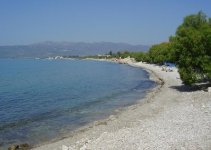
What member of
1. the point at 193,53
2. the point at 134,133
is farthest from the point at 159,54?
the point at 134,133

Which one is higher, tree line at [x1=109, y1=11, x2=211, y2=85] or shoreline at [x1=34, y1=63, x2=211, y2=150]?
tree line at [x1=109, y1=11, x2=211, y2=85]

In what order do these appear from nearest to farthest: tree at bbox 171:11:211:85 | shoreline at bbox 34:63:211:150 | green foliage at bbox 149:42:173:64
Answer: shoreline at bbox 34:63:211:150 < tree at bbox 171:11:211:85 < green foliage at bbox 149:42:173:64

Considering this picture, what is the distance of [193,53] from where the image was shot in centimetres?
4916

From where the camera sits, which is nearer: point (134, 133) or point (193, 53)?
point (134, 133)

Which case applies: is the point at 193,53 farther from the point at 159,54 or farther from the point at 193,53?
the point at 159,54

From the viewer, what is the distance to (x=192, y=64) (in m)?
49.6

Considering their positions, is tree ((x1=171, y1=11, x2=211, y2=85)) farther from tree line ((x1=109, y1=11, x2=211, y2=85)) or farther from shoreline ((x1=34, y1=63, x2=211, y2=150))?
shoreline ((x1=34, y1=63, x2=211, y2=150))

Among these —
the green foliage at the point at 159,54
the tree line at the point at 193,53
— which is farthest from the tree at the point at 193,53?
the green foliage at the point at 159,54

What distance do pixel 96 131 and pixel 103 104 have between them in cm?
1779

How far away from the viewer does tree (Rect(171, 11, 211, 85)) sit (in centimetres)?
4856

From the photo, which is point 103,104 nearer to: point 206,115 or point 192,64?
point 192,64

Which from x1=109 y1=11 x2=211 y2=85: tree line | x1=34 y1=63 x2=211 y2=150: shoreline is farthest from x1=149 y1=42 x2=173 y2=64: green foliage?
x1=34 y1=63 x2=211 y2=150: shoreline

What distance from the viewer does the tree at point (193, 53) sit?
48.6 m

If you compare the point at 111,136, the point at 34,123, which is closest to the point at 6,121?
the point at 34,123
